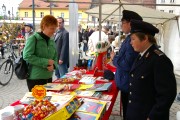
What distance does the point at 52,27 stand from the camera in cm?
285

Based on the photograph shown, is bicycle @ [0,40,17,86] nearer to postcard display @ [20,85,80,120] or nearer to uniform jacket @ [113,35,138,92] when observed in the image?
uniform jacket @ [113,35,138,92]

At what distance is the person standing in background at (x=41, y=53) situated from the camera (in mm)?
2789

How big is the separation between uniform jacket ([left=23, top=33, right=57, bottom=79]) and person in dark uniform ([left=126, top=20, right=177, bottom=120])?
1.25 meters

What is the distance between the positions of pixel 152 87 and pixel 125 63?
2.15 ft

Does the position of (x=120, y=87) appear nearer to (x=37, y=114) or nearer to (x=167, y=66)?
(x=167, y=66)

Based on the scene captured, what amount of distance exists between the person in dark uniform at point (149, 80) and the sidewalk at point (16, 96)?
2.21 meters

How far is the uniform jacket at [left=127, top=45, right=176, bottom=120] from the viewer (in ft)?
5.64

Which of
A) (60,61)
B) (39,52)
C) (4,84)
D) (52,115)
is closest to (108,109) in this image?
(52,115)

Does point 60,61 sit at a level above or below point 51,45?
below

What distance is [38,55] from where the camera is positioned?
2.88 meters

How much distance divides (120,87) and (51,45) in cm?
108

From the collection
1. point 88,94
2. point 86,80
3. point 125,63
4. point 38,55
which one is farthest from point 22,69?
point 125,63

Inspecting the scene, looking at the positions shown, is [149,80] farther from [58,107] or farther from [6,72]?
[6,72]

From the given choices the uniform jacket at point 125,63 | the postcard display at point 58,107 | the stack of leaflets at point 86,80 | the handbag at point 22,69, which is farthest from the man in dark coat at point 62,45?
the postcard display at point 58,107
